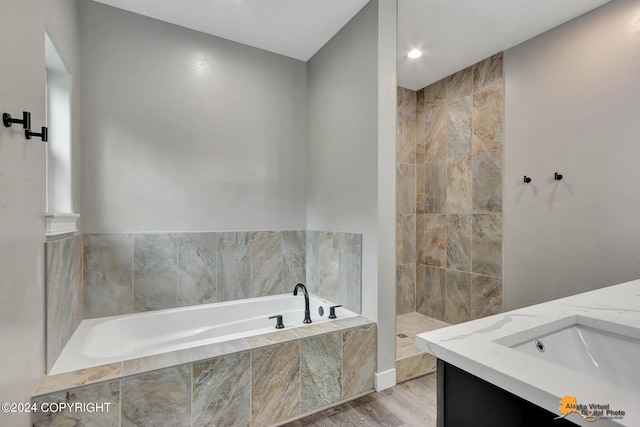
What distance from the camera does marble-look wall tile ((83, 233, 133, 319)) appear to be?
2129 mm

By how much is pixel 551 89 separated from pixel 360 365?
2.53m

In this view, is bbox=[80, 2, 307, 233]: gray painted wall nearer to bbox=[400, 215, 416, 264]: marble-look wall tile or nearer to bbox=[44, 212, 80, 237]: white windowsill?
bbox=[44, 212, 80, 237]: white windowsill

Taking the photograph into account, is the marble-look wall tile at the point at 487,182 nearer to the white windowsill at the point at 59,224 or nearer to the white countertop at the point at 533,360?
the white countertop at the point at 533,360

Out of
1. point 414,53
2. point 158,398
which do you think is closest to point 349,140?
point 414,53

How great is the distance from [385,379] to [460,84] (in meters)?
2.83

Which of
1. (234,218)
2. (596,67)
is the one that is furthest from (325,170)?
(596,67)

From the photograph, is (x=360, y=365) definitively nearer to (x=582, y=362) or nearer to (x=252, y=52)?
(x=582, y=362)

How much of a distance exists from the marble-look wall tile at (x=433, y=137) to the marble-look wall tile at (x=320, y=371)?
2268 mm

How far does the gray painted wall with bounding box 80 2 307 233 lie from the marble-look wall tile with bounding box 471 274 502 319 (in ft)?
5.88

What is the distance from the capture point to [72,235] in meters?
1.88

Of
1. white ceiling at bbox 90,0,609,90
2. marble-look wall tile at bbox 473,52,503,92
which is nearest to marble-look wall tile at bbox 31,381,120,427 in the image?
white ceiling at bbox 90,0,609,90

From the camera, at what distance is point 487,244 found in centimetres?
277

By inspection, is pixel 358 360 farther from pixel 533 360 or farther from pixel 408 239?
pixel 408 239

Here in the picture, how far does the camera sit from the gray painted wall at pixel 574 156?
1930 mm
